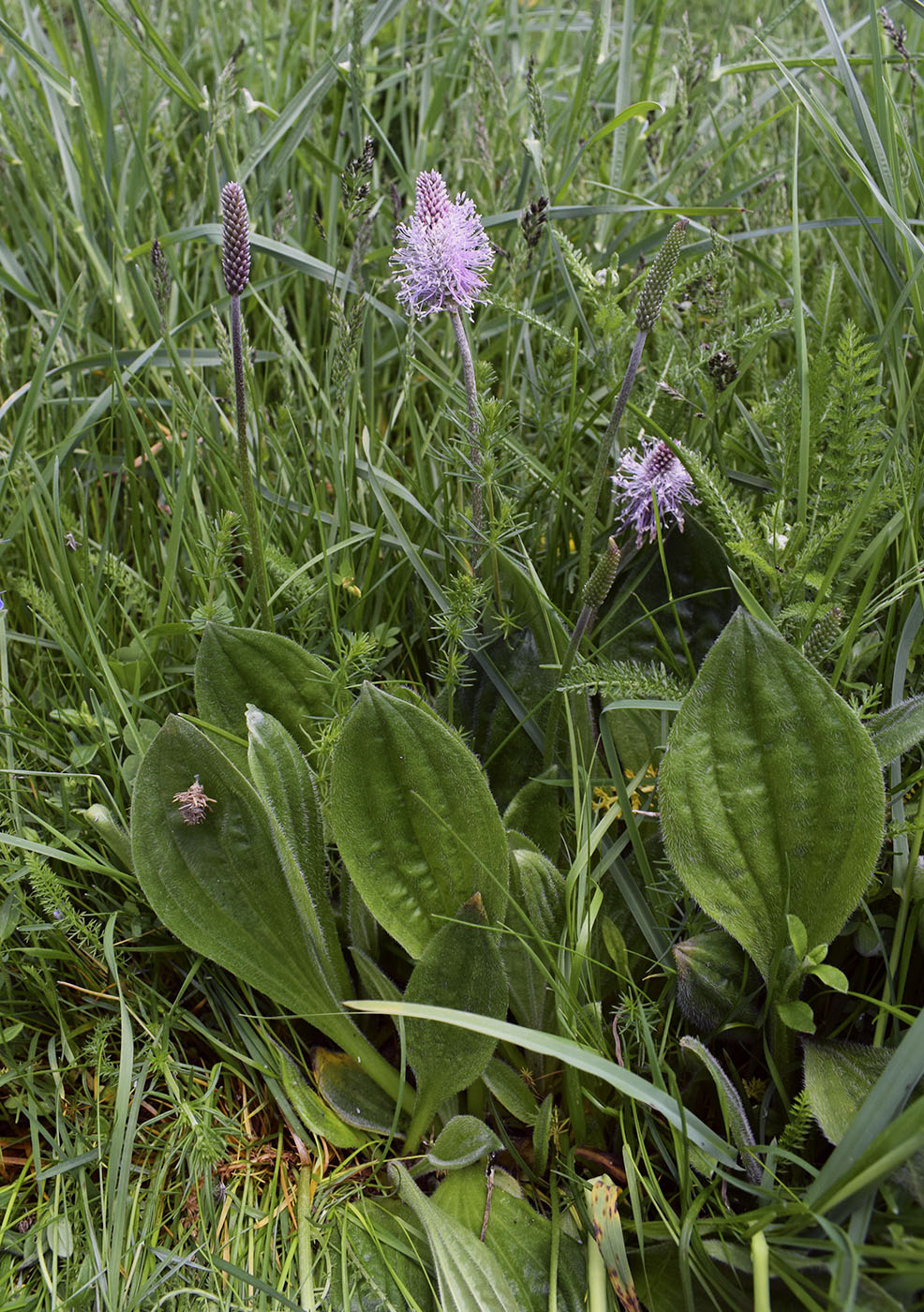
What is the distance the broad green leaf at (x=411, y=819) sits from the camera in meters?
1.23

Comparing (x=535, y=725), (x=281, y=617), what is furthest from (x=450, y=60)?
(x=535, y=725)

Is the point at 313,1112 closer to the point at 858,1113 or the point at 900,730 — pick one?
the point at 858,1113

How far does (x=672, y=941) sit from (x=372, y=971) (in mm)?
398

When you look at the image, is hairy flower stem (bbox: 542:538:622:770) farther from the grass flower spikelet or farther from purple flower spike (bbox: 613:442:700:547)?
the grass flower spikelet

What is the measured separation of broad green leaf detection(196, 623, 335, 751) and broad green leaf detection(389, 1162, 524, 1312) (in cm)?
63

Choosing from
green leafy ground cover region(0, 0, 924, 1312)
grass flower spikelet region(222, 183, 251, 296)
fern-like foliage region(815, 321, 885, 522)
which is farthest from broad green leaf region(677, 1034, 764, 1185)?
grass flower spikelet region(222, 183, 251, 296)

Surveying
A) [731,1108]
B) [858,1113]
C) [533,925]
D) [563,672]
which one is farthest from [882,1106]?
[563,672]

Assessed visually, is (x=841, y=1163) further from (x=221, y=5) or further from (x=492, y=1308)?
(x=221, y=5)

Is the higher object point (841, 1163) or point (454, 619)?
point (454, 619)

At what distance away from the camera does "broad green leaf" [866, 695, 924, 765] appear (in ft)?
3.90

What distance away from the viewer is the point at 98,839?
57.5 inches

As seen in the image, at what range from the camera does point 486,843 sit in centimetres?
→ 127

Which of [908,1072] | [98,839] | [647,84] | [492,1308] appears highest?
[647,84]

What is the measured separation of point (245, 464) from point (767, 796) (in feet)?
2.55
